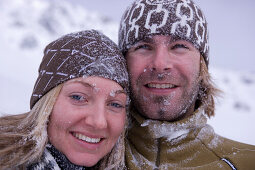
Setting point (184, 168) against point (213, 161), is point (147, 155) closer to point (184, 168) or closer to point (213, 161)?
point (184, 168)

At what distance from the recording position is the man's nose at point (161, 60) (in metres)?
2.49

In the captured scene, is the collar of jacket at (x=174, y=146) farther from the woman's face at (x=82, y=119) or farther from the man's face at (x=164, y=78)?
the woman's face at (x=82, y=119)

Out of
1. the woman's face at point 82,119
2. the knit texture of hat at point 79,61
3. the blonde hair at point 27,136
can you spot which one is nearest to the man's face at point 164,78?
the knit texture of hat at point 79,61

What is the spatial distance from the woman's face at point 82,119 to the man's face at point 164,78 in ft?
1.52

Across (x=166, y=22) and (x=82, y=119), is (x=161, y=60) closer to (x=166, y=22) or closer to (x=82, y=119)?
(x=166, y=22)

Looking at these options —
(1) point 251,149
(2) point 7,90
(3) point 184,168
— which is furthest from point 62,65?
(2) point 7,90

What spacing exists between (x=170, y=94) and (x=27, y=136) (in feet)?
4.28

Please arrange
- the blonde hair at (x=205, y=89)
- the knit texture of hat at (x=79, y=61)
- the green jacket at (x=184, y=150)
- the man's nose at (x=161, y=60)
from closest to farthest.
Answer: the knit texture of hat at (x=79, y=61) < the green jacket at (x=184, y=150) < the man's nose at (x=161, y=60) < the blonde hair at (x=205, y=89)

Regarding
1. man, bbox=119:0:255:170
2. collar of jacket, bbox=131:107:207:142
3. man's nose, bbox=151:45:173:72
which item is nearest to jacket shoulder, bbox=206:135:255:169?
man, bbox=119:0:255:170

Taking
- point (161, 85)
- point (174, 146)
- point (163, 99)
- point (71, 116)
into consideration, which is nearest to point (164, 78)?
point (161, 85)

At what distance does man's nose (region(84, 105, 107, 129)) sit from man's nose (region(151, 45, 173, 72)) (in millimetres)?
678

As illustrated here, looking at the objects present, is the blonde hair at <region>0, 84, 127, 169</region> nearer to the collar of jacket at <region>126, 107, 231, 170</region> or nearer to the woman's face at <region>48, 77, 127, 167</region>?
the woman's face at <region>48, 77, 127, 167</region>

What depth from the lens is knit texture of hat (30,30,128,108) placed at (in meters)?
2.23

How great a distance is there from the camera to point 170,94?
100 inches
